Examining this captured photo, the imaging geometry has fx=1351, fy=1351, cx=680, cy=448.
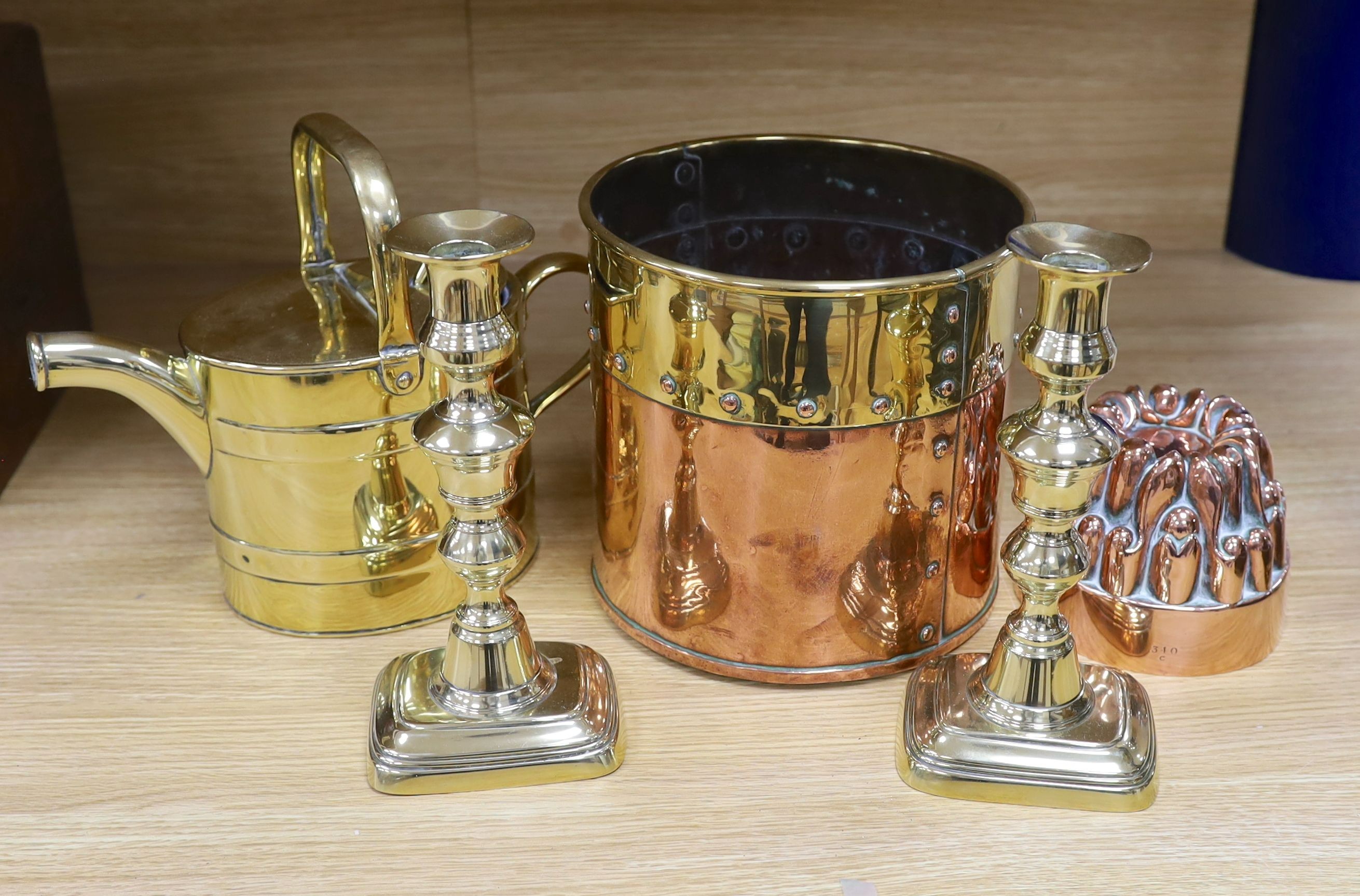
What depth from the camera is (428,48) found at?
85 cm

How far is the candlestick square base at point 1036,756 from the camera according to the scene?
1.58ft

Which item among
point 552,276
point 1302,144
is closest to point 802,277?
A: point 552,276

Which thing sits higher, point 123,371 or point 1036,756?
point 123,371

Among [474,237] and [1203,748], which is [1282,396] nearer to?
[1203,748]

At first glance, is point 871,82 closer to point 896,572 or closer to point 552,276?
point 552,276

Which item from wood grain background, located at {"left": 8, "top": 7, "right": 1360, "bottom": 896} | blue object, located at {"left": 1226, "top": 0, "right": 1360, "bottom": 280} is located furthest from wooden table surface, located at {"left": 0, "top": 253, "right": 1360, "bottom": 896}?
blue object, located at {"left": 1226, "top": 0, "right": 1360, "bottom": 280}

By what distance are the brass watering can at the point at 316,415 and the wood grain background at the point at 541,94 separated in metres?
0.27

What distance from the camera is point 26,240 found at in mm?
725

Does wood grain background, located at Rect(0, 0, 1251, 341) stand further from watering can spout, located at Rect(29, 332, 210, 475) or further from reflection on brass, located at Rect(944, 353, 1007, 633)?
reflection on brass, located at Rect(944, 353, 1007, 633)

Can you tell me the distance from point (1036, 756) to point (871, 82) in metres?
0.52

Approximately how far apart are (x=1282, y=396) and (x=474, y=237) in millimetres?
510

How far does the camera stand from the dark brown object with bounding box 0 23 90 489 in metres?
0.69

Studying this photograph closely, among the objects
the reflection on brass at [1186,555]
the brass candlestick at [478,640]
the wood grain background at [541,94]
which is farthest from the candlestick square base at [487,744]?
the wood grain background at [541,94]

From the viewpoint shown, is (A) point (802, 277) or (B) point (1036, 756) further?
(A) point (802, 277)
